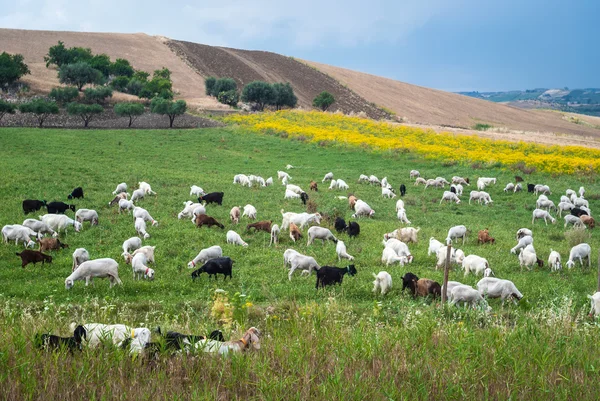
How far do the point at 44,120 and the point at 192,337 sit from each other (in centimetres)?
5377

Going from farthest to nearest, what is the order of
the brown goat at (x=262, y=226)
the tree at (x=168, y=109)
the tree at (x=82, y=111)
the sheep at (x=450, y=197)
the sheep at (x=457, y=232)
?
1. the tree at (x=168, y=109)
2. the tree at (x=82, y=111)
3. the sheep at (x=450, y=197)
4. the brown goat at (x=262, y=226)
5. the sheep at (x=457, y=232)

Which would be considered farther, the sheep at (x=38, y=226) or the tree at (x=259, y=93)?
the tree at (x=259, y=93)

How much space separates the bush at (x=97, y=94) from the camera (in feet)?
230

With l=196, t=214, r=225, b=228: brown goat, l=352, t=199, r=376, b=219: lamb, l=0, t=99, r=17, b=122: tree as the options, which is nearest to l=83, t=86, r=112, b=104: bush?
l=0, t=99, r=17, b=122: tree

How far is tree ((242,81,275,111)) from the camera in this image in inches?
3268

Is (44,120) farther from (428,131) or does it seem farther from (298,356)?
(298,356)

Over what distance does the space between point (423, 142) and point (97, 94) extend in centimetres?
4285

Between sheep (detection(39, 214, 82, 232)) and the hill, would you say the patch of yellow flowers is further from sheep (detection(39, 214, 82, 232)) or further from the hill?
sheep (detection(39, 214, 82, 232))

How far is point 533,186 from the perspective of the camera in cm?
3023

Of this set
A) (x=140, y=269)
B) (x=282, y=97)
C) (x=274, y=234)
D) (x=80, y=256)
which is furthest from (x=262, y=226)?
(x=282, y=97)

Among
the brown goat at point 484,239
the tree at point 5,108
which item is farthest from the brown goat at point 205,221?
the tree at point 5,108

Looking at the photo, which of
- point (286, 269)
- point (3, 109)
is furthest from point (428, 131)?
point (286, 269)

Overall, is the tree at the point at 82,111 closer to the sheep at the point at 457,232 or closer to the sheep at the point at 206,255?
the sheep at the point at 206,255

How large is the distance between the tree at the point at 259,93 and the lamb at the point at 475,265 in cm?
7120
